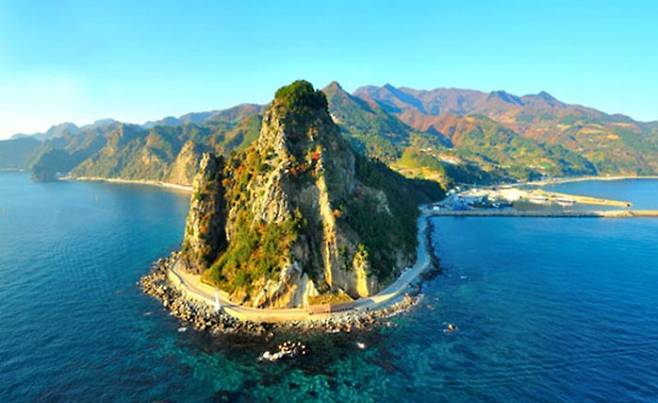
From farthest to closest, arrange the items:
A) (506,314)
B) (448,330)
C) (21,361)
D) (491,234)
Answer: (491,234) < (506,314) < (448,330) < (21,361)

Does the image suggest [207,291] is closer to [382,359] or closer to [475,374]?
[382,359]

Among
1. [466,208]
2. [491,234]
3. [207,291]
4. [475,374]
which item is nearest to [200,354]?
[207,291]

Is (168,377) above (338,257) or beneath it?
beneath

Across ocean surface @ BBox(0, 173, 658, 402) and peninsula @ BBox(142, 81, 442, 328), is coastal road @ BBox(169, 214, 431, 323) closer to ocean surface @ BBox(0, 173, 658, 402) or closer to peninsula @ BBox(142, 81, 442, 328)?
peninsula @ BBox(142, 81, 442, 328)

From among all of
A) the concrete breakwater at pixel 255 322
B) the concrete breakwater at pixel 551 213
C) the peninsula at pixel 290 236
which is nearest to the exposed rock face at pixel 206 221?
the peninsula at pixel 290 236

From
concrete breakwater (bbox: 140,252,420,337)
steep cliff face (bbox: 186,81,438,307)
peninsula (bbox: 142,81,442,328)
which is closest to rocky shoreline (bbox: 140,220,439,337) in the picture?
concrete breakwater (bbox: 140,252,420,337)

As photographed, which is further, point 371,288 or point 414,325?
point 371,288
